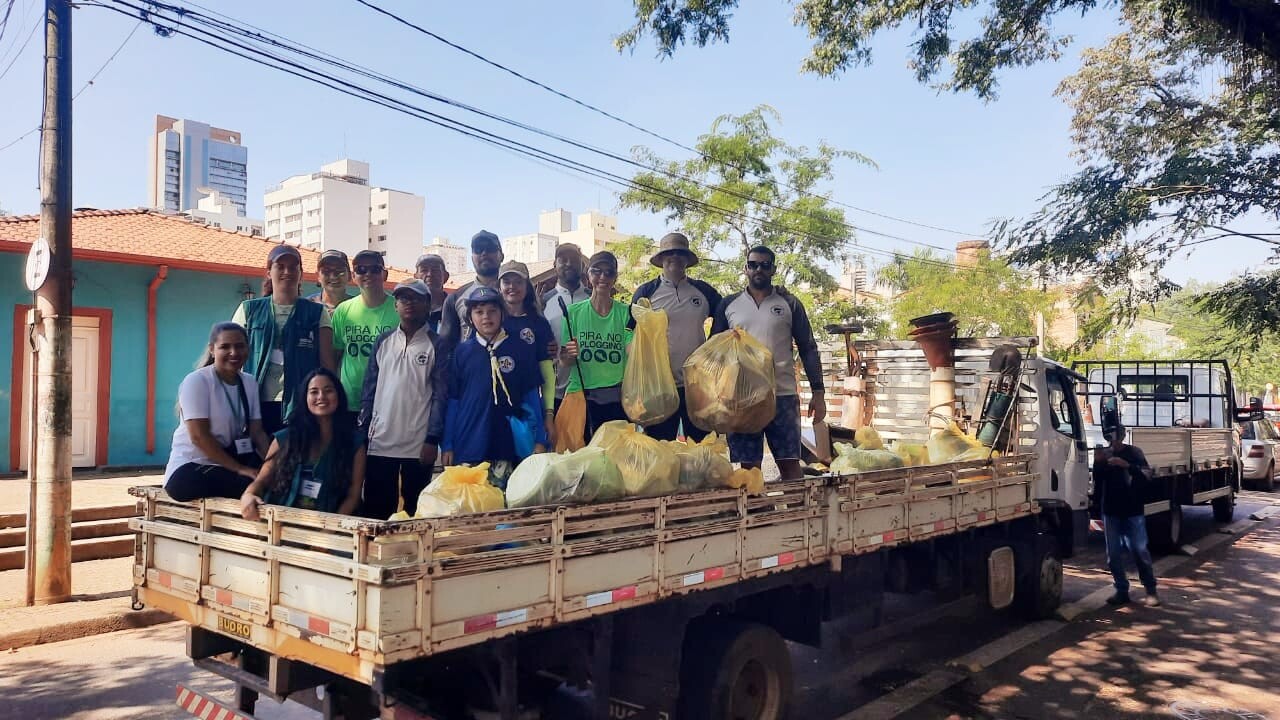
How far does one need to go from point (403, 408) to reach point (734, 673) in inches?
79.0

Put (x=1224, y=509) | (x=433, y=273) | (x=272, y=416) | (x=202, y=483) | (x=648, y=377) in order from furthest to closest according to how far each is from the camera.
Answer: (x=1224, y=509) < (x=433, y=273) < (x=648, y=377) < (x=272, y=416) < (x=202, y=483)

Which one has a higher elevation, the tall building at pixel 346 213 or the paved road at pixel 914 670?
the tall building at pixel 346 213

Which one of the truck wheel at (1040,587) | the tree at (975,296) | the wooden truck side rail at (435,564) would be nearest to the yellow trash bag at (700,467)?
the wooden truck side rail at (435,564)

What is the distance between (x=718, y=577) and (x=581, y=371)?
1691 mm

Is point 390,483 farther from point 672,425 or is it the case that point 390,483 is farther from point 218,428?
point 672,425

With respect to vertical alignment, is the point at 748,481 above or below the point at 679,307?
below

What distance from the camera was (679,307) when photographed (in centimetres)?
526

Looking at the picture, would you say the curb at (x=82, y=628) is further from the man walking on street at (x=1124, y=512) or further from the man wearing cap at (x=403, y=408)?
the man walking on street at (x=1124, y=512)

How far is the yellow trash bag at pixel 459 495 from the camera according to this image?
3021 millimetres

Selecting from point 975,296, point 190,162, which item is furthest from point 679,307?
point 190,162

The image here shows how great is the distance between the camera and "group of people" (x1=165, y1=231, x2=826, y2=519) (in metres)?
3.72

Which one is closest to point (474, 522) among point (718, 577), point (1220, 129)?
point (718, 577)

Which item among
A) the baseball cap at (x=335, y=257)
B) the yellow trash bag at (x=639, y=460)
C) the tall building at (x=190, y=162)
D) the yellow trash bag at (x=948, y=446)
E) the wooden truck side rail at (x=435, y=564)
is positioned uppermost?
the tall building at (x=190, y=162)

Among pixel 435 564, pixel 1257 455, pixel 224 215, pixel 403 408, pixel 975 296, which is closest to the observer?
pixel 435 564
